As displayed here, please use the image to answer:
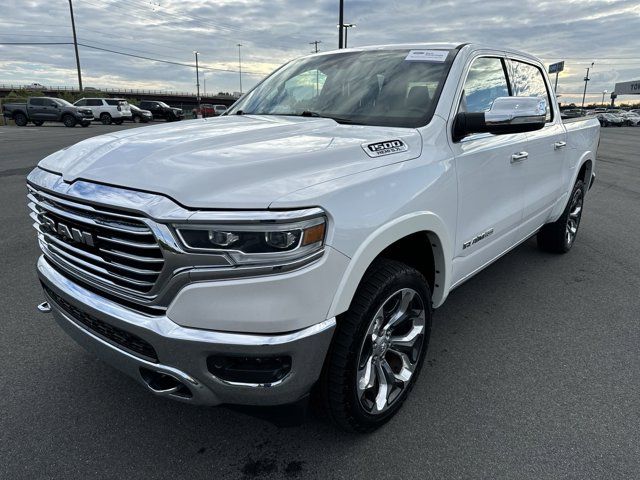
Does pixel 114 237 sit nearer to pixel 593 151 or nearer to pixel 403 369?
pixel 403 369

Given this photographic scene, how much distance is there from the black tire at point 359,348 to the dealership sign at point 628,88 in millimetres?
113536

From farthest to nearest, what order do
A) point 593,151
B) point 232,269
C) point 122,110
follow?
1. point 122,110
2. point 593,151
3. point 232,269

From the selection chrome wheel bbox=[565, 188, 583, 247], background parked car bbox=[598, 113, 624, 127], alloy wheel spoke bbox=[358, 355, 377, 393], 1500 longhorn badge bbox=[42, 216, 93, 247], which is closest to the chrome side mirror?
alloy wheel spoke bbox=[358, 355, 377, 393]

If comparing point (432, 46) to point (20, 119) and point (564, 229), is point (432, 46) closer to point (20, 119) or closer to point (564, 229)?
point (564, 229)

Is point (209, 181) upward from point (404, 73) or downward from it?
downward

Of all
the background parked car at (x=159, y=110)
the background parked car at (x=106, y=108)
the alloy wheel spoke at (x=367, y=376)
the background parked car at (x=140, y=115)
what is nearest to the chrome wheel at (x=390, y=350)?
the alloy wheel spoke at (x=367, y=376)

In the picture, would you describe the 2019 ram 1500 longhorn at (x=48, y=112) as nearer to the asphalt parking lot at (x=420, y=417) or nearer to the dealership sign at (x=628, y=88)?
the asphalt parking lot at (x=420, y=417)

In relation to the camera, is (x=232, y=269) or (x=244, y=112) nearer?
(x=232, y=269)

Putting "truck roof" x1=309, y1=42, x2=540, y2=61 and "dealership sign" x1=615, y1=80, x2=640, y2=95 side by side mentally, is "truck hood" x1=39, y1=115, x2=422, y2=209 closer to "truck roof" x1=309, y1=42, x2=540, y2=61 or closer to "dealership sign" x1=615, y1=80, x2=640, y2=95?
"truck roof" x1=309, y1=42, x2=540, y2=61

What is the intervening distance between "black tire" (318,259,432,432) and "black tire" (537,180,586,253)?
324 cm

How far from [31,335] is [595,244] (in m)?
5.81

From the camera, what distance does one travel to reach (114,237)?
189 centimetres

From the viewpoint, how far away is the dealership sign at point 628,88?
308ft

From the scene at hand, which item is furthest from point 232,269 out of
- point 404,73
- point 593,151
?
point 593,151
